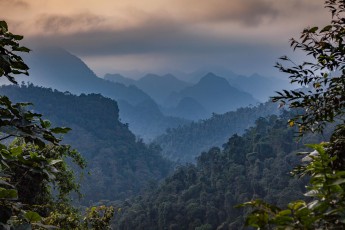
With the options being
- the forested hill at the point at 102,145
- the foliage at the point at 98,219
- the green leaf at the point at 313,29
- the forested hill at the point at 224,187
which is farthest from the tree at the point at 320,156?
the forested hill at the point at 102,145

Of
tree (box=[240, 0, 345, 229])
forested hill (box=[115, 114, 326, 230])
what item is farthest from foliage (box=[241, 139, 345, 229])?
forested hill (box=[115, 114, 326, 230])

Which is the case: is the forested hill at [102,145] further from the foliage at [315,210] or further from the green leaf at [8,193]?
the foliage at [315,210]

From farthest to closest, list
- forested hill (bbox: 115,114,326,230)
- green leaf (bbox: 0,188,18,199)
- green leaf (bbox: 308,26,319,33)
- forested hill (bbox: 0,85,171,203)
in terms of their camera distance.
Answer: forested hill (bbox: 0,85,171,203)
forested hill (bbox: 115,114,326,230)
green leaf (bbox: 308,26,319,33)
green leaf (bbox: 0,188,18,199)

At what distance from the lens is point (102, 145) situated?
151 m

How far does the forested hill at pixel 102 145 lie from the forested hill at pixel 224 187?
32.5m

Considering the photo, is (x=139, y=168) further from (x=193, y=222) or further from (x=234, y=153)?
(x=193, y=222)

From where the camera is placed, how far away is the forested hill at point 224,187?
2337 inches

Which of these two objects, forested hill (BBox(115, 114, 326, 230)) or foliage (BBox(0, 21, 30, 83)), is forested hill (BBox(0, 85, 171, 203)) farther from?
foliage (BBox(0, 21, 30, 83))

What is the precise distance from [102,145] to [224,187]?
294 feet

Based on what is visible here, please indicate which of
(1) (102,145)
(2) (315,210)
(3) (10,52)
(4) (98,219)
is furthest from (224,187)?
(1) (102,145)

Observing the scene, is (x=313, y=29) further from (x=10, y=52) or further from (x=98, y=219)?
(x=98, y=219)

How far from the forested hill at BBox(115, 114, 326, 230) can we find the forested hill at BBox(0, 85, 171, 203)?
32.5m

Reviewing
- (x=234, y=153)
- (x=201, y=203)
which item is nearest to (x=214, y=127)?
(x=234, y=153)

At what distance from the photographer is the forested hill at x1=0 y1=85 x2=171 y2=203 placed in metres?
124
